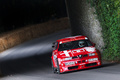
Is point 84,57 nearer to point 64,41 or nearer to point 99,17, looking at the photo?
point 64,41

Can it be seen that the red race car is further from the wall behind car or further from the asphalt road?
the wall behind car

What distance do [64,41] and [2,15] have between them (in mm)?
33359

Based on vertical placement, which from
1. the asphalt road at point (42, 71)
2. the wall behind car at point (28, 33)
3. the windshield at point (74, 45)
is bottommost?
the wall behind car at point (28, 33)

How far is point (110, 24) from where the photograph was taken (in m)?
14.9

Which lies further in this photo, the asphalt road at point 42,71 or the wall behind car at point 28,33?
the wall behind car at point 28,33

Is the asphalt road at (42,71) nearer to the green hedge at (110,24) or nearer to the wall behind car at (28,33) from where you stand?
the green hedge at (110,24)

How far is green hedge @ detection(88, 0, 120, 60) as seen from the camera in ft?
47.1

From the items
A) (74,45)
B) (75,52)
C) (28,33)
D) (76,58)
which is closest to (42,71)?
(74,45)

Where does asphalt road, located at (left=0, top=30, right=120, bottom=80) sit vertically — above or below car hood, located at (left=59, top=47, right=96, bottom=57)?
below

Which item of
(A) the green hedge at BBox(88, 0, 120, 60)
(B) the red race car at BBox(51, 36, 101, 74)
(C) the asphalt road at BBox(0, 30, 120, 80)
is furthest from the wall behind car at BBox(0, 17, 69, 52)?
(B) the red race car at BBox(51, 36, 101, 74)

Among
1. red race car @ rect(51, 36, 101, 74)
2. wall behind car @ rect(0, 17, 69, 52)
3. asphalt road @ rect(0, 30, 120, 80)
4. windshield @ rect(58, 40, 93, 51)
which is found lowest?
wall behind car @ rect(0, 17, 69, 52)

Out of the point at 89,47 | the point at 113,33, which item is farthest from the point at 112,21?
the point at 89,47

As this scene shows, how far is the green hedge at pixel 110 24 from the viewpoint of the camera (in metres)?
14.4

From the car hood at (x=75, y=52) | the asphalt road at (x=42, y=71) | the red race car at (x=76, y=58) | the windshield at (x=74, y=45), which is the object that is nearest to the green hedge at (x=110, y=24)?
the asphalt road at (x=42, y=71)
